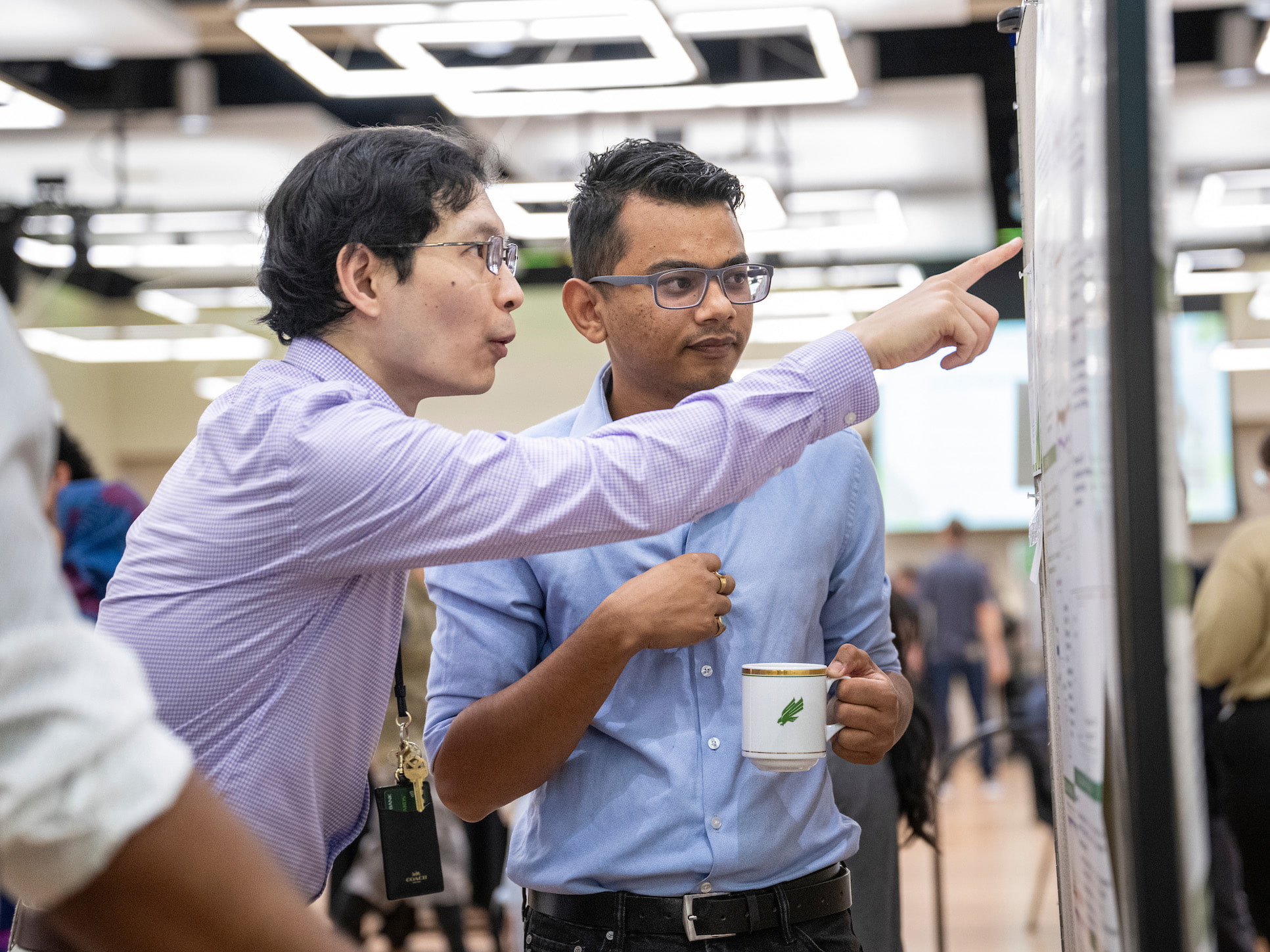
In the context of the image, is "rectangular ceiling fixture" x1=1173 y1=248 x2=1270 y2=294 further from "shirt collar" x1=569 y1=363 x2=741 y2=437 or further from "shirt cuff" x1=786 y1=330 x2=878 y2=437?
"shirt cuff" x1=786 y1=330 x2=878 y2=437

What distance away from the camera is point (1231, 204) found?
783 cm

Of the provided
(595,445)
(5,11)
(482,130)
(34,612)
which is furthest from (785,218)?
(34,612)

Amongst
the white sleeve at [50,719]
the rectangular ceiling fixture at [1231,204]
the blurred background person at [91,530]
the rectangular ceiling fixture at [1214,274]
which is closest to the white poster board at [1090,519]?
the white sleeve at [50,719]

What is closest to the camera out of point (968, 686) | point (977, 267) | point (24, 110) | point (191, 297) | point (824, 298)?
point (977, 267)

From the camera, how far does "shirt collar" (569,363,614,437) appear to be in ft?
5.30

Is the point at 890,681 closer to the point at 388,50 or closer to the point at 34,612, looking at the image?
the point at 34,612

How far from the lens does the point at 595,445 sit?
116 centimetres

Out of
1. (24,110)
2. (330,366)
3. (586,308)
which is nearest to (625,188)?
(586,308)

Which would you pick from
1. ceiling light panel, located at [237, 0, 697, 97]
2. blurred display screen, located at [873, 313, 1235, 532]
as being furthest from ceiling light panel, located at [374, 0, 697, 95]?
blurred display screen, located at [873, 313, 1235, 532]

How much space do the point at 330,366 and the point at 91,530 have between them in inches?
83.2

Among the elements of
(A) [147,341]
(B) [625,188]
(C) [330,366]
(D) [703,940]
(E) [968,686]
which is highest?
(A) [147,341]

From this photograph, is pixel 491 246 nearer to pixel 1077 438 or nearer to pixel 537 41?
pixel 1077 438

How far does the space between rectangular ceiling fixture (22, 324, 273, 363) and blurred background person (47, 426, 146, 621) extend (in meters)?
6.54

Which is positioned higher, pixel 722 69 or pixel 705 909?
pixel 722 69
